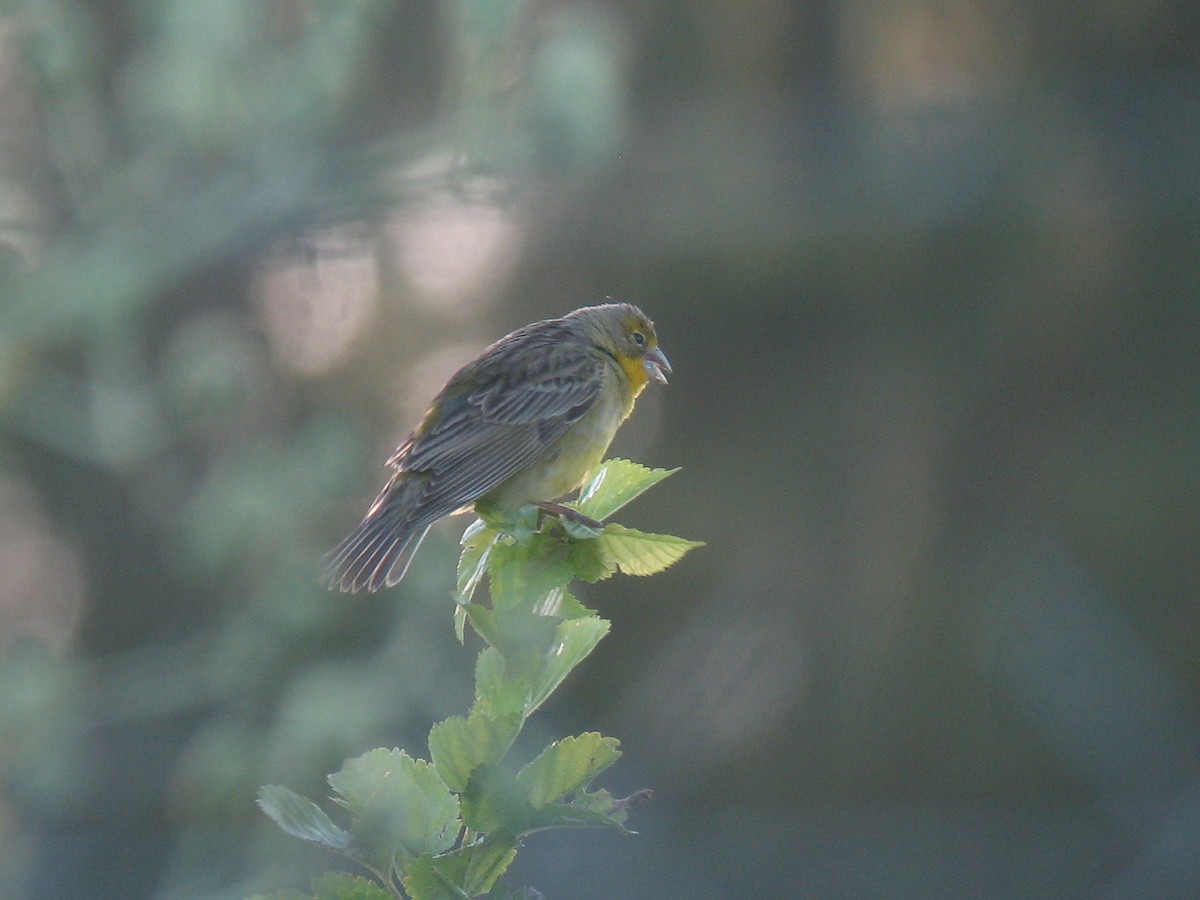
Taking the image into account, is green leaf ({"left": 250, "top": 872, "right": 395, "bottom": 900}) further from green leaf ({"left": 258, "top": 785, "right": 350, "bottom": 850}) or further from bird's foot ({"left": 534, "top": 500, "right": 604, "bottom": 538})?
bird's foot ({"left": 534, "top": 500, "right": 604, "bottom": 538})

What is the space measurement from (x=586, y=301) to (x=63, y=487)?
6.61ft

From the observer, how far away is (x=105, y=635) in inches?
193

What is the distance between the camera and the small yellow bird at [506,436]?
199 centimetres

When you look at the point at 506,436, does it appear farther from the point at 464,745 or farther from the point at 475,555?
the point at 464,745

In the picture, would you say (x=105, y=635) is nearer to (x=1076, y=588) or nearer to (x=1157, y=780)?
(x=1076, y=588)

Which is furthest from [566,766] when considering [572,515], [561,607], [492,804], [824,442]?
[824,442]

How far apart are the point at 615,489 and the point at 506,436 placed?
3.35 feet

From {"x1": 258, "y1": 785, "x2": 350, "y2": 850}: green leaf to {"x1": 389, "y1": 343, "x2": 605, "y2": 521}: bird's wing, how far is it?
1.14 m

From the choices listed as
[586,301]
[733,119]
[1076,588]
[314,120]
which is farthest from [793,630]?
[314,120]

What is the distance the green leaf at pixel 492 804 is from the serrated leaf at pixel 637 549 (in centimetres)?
24

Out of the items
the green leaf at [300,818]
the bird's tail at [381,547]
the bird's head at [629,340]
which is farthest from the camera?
the bird's head at [629,340]

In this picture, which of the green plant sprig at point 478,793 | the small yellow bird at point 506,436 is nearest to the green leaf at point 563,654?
the green plant sprig at point 478,793

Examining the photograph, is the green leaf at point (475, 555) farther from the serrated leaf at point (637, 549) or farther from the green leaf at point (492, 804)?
the green leaf at point (492, 804)

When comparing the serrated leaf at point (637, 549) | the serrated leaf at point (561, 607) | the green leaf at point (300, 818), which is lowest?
the green leaf at point (300, 818)
